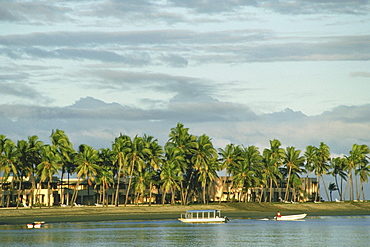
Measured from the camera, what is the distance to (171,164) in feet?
412

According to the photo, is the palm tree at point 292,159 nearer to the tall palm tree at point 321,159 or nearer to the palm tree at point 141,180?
Result: the tall palm tree at point 321,159

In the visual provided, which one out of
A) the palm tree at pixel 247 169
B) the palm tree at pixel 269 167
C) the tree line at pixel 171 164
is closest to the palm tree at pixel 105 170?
the tree line at pixel 171 164

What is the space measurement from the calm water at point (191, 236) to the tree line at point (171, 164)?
27.2m

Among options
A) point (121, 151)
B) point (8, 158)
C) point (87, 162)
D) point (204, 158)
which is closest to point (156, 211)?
point (121, 151)

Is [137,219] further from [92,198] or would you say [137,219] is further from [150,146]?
[92,198]

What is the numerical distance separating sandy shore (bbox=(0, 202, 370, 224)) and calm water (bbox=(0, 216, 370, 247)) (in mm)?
18343

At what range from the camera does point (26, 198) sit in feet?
450

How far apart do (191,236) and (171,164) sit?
48.9 meters

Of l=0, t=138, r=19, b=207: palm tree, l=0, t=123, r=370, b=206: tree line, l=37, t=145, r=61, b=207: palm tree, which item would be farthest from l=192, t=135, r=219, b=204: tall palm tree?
l=0, t=138, r=19, b=207: palm tree

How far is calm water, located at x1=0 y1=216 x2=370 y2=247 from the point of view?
67688 mm

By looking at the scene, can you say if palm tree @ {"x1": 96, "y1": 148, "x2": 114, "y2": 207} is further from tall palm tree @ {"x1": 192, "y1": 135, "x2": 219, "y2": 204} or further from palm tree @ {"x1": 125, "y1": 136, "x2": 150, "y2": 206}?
tall palm tree @ {"x1": 192, "y1": 135, "x2": 219, "y2": 204}

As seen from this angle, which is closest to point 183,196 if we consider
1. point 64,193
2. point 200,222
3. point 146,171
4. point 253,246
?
point 146,171

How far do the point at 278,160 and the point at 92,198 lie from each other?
43663 mm

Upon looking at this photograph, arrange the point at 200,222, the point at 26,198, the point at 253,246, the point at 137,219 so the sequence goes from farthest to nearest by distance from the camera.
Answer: the point at 26,198, the point at 137,219, the point at 200,222, the point at 253,246
